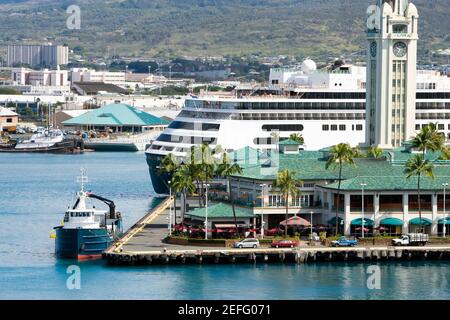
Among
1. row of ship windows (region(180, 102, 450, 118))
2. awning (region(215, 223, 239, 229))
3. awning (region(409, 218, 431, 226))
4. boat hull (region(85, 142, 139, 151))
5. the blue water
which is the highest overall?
row of ship windows (region(180, 102, 450, 118))

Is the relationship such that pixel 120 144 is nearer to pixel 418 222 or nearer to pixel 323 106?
pixel 323 106

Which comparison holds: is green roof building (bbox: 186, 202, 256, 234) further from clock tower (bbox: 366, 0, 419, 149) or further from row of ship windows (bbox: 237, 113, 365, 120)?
row of ship windows (bbox: 237, 113, 365, 120)

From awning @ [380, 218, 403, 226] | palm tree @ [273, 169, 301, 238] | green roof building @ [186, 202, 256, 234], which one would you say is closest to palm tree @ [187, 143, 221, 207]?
green roof building @ [186, 202, 256, 234]

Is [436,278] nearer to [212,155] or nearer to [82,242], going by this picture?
[82,242]

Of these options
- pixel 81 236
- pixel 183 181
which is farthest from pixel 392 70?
pixel 81 236

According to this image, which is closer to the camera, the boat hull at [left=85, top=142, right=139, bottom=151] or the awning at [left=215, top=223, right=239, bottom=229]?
the awning at [left=215, top=223, right=239, bottom=229]
